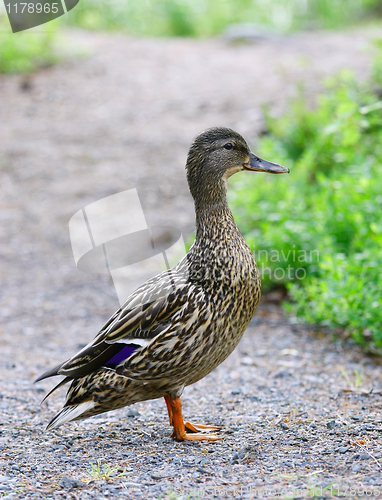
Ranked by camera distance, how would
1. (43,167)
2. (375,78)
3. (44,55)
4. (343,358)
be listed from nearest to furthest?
1. (343,358)
2. (375,78)
3. (43,167)
4. (44,55)

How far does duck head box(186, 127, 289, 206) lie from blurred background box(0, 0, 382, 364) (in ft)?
5.20

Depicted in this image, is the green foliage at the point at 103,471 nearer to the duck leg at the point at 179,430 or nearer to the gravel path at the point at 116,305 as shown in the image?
the gravel path at the point at 116,305

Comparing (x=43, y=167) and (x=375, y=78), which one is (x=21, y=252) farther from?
(x=375, y=78)

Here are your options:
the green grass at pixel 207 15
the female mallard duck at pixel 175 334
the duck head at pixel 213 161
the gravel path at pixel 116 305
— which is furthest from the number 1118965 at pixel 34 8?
the green grass at pixel 207 15

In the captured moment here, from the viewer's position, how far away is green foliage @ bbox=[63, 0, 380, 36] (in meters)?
16.0

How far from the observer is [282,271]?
5.87 meters

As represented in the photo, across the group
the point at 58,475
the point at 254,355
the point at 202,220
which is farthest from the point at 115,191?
the point at 58,475

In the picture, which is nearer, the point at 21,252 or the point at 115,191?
the point at 21,252

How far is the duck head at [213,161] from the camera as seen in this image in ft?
11.6

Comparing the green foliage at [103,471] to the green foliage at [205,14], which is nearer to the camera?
the green foliage at [103,471]

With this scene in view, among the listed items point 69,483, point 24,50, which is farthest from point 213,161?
point 24,50

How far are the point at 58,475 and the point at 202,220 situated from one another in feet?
5.04

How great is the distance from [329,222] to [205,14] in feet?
41.6

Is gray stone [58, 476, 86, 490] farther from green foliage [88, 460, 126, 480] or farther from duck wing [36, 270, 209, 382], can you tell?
duck wing [36, 270, 209, 382]
